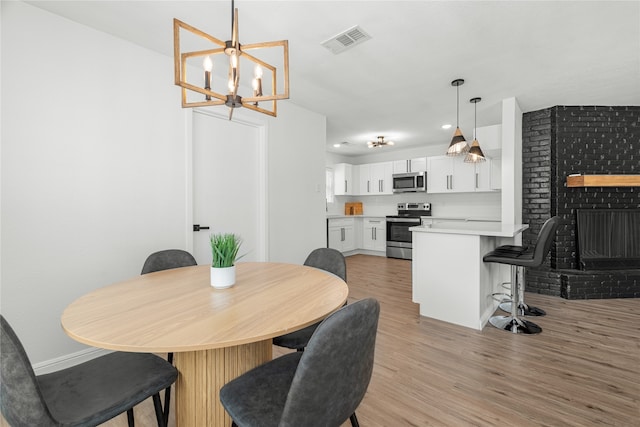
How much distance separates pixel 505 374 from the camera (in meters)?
1.97

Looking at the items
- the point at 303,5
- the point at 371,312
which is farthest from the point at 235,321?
the point at 303,5

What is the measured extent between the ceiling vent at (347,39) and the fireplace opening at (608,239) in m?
3.61

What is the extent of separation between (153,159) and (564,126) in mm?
4791

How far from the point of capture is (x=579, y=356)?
7.21ft

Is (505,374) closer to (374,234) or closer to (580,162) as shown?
(580,162)

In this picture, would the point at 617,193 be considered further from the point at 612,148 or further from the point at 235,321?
the point at 235,321

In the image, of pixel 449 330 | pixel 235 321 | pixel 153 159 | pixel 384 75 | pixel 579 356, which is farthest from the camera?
pixel 384 75

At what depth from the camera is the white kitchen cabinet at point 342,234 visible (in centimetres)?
615

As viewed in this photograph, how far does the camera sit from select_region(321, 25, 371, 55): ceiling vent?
7.17 feet

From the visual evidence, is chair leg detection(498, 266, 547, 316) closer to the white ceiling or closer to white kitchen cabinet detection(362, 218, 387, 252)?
the white ceiling

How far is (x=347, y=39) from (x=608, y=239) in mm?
4105

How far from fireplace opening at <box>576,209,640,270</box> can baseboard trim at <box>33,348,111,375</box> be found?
524 centimetres

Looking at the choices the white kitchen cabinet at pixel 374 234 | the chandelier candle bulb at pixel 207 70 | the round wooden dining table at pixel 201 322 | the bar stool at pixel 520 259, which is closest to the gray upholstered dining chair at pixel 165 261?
the round wooden dining table at pixel 201 322

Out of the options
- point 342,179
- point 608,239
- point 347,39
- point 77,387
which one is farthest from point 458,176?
point 77,387
